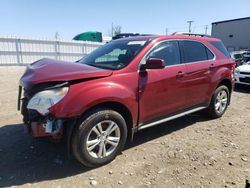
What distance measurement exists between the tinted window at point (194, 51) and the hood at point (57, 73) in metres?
1.85

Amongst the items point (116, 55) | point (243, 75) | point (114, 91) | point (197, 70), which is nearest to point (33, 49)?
point (243, 75)

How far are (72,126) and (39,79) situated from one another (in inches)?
29.4

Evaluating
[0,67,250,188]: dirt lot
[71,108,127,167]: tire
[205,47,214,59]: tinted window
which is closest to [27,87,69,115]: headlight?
[71,108,127,167]: tire

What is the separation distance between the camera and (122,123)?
3.56 meters

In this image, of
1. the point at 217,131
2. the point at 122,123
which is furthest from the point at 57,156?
the point at 217,131

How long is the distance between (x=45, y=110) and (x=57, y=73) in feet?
1.72

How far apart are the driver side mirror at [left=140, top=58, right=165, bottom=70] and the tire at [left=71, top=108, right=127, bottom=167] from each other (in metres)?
0.87

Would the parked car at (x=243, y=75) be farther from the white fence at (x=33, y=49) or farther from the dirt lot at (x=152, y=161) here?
the white fence at (x=33, y=49)

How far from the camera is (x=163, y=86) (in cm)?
404

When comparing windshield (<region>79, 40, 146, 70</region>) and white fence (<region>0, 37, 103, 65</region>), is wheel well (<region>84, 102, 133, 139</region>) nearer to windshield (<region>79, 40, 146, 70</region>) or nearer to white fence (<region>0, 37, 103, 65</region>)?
windshield (<region>79, 40, 146, 70</region>)

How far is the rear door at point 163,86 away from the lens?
3821 millimetres

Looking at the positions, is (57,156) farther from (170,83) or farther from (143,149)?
→ (170,83)

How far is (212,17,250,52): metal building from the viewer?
32656 millimetres

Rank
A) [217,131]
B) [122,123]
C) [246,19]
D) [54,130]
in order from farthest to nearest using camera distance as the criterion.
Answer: [246,19] < [217,131] < [122,123] < [54,130]
